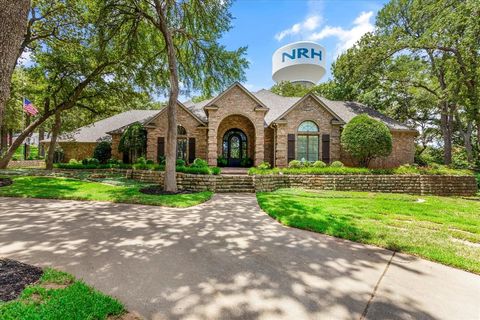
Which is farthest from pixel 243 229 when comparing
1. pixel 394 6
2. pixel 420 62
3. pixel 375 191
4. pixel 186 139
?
pixel 394 6

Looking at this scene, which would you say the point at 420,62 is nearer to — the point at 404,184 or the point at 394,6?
the point at 394,6

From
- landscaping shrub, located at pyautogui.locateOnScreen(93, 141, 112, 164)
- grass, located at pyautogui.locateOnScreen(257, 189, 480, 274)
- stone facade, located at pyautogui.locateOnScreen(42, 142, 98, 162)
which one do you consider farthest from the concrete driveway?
stone facade, located at pyautogui.locateOnScreen(42, 142, 98, 162)

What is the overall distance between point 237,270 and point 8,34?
4297mm

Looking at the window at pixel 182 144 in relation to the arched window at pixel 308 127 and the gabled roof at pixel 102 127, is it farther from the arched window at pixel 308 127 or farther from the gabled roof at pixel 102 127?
the arched window at pixel 308 127

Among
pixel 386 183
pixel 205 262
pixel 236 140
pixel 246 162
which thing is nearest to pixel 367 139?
pixel 386 183

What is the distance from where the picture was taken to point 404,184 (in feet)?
42.3

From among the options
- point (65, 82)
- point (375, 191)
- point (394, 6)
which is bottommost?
point (375, 191)

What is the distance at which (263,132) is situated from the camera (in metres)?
16.5

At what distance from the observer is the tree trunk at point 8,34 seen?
2.75 m

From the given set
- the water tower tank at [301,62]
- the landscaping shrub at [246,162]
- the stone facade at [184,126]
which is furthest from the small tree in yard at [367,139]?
the water tower tank at [301,62]

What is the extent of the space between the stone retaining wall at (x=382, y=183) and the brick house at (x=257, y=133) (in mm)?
4046

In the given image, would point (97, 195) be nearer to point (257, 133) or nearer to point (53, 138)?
point (257, 133)

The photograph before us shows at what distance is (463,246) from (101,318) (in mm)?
6252

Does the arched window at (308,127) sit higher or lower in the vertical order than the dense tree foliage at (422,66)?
lower
